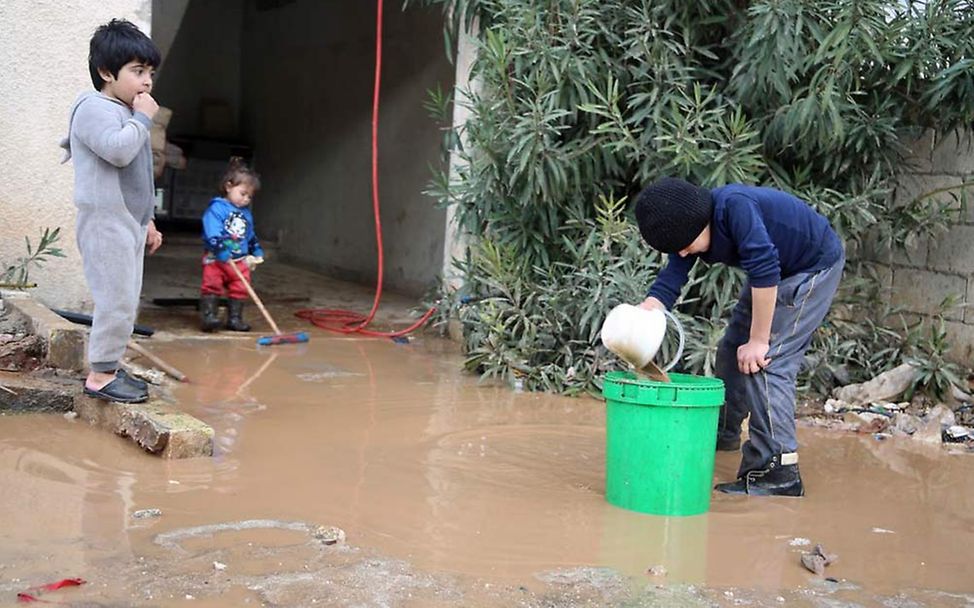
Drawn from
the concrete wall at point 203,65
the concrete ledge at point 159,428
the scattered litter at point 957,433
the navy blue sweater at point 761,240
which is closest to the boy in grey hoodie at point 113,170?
the concrete ledge at point 159,428

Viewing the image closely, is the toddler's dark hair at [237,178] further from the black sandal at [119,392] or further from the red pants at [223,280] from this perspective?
the black sandal at [119,392]

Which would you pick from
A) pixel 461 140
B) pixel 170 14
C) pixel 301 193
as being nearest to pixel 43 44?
pixel 461 140

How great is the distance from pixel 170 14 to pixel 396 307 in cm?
323

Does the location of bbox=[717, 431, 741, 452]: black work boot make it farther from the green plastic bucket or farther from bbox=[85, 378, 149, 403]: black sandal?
bbox=[85, 378, 149, 403]: black sandal

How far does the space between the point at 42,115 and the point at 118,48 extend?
2236 mm

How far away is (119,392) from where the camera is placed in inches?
163

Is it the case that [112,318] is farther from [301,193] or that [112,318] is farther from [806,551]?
[301,193]

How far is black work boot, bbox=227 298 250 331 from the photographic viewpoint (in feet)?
22.8

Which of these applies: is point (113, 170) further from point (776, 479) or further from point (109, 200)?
point (776, 479)

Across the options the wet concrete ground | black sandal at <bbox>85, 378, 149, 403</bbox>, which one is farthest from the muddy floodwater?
black sandal at <bbox>85, 378, 149, 403</bbox>

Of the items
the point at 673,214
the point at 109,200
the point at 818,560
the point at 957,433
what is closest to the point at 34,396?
the point at 109,200

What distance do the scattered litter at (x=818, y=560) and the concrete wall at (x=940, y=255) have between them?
3007mm

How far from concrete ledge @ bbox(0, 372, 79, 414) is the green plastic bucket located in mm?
2349

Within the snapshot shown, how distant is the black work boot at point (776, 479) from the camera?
391 cm
